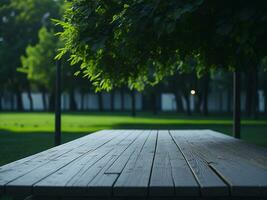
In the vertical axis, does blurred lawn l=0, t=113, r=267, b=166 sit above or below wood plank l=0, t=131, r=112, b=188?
below

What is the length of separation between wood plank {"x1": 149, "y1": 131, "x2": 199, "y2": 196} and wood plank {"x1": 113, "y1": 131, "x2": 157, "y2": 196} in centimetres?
7

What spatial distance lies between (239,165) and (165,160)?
1.02 m

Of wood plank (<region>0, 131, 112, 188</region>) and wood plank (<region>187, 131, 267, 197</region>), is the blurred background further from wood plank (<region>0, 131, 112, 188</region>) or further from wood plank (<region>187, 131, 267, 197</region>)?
wood plank (<region>187, 131, 267, 197</region>)

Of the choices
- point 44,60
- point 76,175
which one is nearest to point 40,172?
point 76,175

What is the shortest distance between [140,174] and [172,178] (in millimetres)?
428

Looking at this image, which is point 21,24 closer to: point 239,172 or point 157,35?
point 157,35

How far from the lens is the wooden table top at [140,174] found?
482cm

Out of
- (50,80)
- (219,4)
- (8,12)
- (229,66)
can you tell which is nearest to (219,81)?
(50,80)

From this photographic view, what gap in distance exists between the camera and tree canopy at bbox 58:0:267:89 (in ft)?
23.1

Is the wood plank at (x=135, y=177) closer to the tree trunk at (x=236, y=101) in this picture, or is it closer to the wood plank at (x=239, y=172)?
the wood plank at (x=239, y=172)

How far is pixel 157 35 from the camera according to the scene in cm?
790

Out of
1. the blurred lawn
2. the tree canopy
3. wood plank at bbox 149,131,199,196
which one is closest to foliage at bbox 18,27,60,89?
the blurred lawn

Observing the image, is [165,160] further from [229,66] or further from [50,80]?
[50,80]
